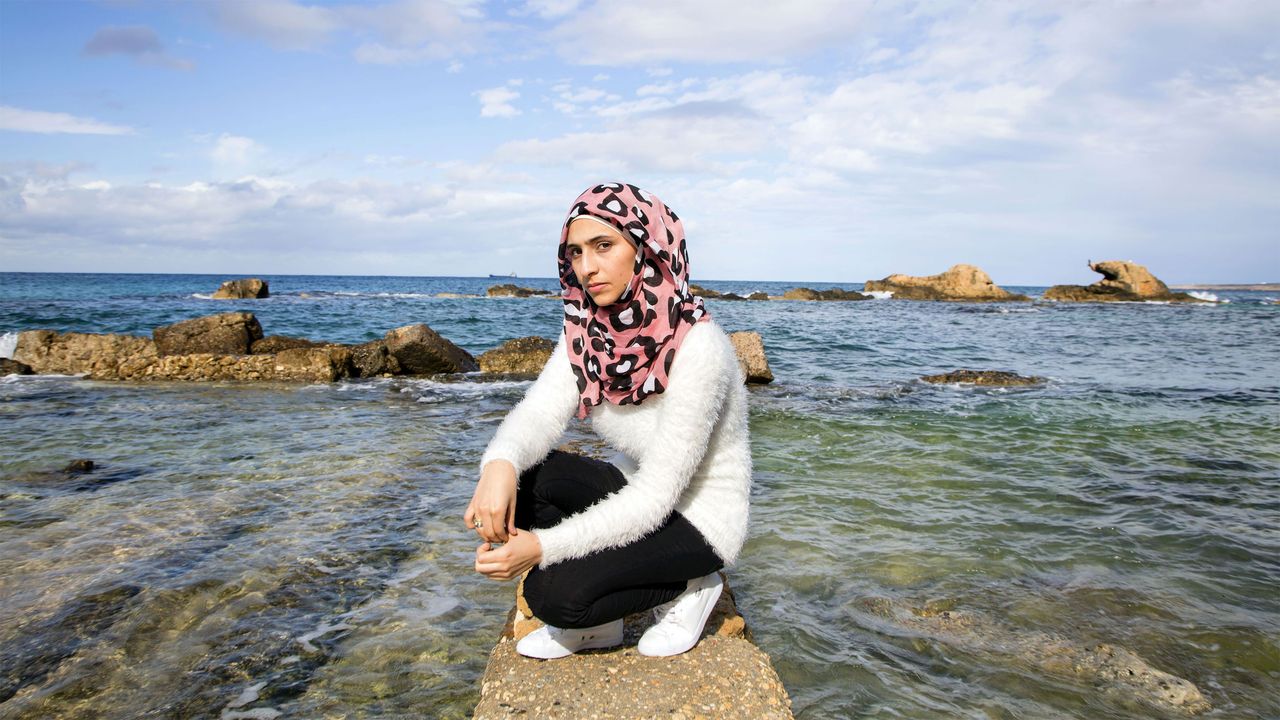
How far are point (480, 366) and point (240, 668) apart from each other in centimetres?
1109

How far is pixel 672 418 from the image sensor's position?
2367mm

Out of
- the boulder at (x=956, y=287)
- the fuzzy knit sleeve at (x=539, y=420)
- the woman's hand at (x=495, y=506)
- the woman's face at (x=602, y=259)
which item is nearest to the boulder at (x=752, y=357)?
Answer: the fuzzy knit sleeve at (x=539, y=420)

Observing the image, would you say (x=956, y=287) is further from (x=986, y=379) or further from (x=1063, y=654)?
(x=1063, y=654)

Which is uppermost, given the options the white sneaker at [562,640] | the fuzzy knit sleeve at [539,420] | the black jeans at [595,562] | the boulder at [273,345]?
the fuzzy knit sleeve at [539,420]

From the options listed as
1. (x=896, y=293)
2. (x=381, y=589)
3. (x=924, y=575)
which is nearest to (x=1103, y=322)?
(x=896, y=293)

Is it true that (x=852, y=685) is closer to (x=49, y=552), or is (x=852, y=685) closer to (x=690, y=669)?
(x=690, y=669)

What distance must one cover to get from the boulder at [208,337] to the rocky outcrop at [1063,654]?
12.6 metres

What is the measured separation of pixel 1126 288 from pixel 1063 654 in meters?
54.5

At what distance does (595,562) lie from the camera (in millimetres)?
2418

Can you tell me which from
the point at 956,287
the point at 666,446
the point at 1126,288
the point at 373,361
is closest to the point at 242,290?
the point at 373,361

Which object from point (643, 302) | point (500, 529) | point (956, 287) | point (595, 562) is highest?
point (956, 287)

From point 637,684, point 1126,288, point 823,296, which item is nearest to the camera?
point 637,684

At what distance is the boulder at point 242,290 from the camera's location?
3856 cm

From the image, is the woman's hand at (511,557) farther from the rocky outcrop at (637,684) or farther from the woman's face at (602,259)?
the woman's face at (602,259)
